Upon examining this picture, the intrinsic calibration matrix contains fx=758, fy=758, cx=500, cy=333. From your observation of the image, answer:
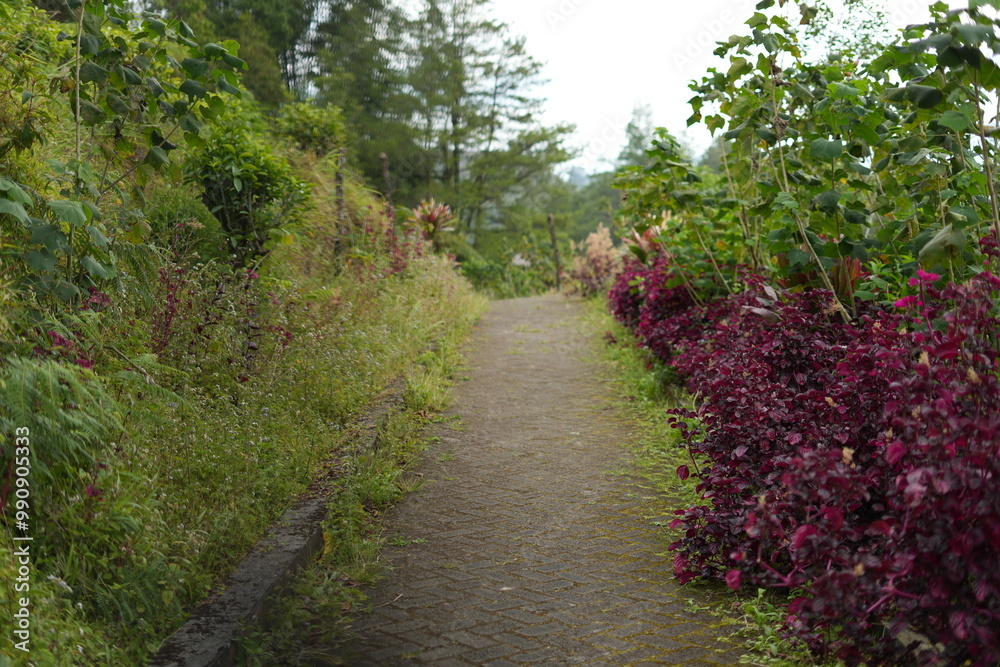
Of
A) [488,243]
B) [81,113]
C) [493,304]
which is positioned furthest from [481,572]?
[488,243]

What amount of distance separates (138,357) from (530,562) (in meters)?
2.14

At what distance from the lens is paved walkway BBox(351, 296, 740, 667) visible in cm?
294

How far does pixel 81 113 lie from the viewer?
12.4ft

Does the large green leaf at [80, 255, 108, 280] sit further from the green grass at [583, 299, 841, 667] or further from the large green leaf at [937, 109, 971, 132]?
the large green leaf at [937, 109, 971, 132]

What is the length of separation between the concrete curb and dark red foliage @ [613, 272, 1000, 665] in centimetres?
174

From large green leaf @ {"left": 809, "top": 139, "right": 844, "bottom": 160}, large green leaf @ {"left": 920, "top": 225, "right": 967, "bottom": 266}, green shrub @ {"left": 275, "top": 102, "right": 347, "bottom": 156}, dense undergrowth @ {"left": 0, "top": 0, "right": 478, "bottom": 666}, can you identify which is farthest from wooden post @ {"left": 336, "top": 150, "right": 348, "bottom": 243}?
large green leaf @ {"left": 920, "top": 225, "right": 967, "bottom": 266}

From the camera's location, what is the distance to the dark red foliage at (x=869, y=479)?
203cm

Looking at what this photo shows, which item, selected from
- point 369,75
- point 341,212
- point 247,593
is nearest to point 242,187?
point 341,212

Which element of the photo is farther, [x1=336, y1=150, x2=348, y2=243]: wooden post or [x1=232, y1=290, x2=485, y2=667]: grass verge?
[x1=336, y1=150, x2=348, y2=243]: wooden post

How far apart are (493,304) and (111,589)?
11.8 m

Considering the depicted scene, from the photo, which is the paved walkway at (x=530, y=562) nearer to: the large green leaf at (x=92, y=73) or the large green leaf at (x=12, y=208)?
the large green leaf at (x=12, y=208)

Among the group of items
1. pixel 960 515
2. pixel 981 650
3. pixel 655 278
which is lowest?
pixel 981 650

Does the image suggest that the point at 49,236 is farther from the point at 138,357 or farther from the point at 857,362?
the point at 857,362

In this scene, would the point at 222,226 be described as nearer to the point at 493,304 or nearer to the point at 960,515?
the point at 960,515
